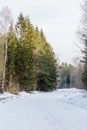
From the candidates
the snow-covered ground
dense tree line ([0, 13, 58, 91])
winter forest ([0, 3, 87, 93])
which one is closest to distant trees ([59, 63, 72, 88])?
winter forest ([0, 3, 87, 93])

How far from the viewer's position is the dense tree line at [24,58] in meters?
50.2

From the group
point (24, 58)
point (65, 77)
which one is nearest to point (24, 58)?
point (24, 58)

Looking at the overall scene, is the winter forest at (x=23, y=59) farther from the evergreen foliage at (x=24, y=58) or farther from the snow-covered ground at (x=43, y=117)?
the snow-covered ground at (x=43, y=117)

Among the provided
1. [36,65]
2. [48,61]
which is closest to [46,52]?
[48,61]

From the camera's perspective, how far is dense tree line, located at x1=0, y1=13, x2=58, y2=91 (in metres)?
50.2

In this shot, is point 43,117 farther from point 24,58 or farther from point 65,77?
point 65,77

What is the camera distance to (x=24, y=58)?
54.2 metres

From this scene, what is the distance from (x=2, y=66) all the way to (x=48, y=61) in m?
24.6

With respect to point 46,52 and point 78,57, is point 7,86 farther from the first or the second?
point 46,52

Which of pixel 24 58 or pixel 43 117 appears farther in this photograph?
pixel 24 58

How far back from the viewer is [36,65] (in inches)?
2438

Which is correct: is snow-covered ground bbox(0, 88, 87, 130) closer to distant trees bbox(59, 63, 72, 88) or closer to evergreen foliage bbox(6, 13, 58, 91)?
evergreen foliage bbox(6, 13, 58, 91)

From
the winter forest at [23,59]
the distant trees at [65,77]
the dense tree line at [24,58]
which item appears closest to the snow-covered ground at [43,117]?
the winter forest at [23,59]

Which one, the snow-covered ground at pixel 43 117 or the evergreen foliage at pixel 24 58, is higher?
the evergreen foliage at pixel 24 58
